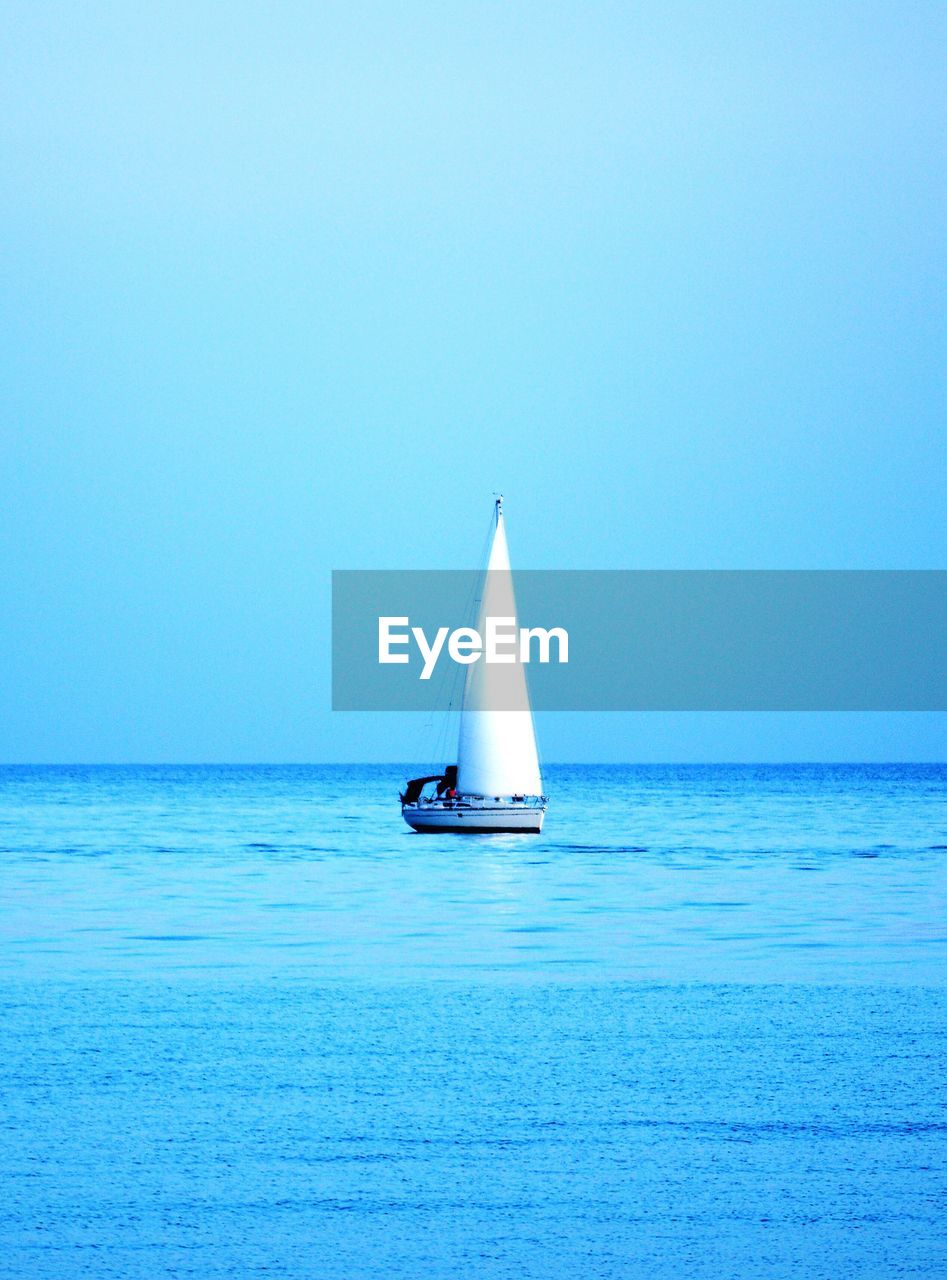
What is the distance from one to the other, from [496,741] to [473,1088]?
4478 centimetres

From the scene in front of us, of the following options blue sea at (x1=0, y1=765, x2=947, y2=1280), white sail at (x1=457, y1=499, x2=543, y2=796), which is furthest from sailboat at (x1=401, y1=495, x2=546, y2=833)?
blue sea at (x1=0, y1=765, x2=947, y2=1280)

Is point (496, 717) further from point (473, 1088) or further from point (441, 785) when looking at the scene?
point (473, 1088)

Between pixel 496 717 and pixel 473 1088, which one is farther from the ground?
pixel 496 717

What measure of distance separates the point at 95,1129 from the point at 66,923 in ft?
61.9

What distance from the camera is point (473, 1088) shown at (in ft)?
51.0

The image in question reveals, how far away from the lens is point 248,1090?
15469 mm

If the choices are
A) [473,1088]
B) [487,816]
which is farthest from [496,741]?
[473,1088]

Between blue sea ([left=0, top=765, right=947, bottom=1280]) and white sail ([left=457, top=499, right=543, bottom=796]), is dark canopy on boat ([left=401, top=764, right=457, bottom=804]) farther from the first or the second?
blue sea ([left=0, top=765, right=947, bottom=1280])

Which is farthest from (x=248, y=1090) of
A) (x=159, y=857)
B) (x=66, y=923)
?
(x=159, y=857)

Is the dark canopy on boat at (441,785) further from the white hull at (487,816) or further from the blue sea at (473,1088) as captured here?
the blue sea at (473,1088)

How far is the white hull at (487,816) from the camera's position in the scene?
197 ft

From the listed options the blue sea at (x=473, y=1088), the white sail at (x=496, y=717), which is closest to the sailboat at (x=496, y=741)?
the white sail at (x=496, y=717)

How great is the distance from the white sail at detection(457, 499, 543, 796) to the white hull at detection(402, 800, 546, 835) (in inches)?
21.6

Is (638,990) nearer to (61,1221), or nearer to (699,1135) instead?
(699,1135)
